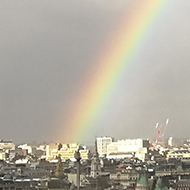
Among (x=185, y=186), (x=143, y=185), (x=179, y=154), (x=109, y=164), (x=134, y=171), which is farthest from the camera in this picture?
(x=179, y=154)

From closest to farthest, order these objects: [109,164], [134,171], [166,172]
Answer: [134,171], [166,172], [109,164]

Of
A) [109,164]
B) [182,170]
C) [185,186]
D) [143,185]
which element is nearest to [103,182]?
[185,186]

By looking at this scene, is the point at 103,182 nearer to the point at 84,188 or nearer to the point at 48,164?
the point at 84,188

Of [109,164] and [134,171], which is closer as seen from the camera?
[134,171]

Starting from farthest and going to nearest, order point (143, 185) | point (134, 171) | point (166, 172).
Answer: point (166, 172) < point (134, 171) < point (143, 185)

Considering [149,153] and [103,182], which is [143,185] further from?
[149,153]

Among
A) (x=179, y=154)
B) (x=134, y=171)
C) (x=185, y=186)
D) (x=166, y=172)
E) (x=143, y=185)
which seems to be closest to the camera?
(x=143, y=185)

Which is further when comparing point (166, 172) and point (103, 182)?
point (166, 172)

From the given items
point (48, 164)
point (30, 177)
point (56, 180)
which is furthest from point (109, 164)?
point (56, 180)

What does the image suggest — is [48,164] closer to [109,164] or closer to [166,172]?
[109,164]
